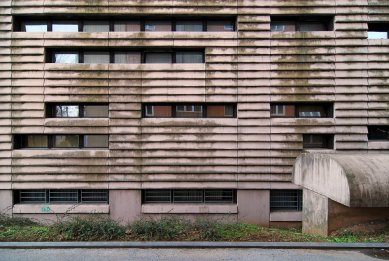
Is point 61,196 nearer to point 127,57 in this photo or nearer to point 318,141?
point 127,57

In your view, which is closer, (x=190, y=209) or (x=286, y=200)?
(x=190, y=209)

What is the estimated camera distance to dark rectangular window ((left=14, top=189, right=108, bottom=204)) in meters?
12.1

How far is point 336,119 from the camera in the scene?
1180 centimetres

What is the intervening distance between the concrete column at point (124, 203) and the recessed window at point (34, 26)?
24.0 feet

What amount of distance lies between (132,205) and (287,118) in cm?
720

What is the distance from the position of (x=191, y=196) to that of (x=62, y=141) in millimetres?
5805

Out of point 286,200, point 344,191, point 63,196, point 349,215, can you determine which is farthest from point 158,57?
point 349,215

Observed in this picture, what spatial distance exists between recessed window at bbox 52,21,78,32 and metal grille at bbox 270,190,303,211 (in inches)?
423

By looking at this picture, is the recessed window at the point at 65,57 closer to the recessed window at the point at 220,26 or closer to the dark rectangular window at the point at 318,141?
the recessed window at the point at 220,26

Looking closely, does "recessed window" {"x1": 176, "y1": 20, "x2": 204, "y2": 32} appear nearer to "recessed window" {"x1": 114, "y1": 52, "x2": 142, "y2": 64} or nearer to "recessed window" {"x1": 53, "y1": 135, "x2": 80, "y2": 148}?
"recessed window" {"x1": 114, "y1": 52, "x2": 142, "y2": 64}

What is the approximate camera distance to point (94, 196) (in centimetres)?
1216

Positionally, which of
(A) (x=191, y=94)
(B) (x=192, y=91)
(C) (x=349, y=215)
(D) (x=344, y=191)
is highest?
(B) (x=192, y=91)

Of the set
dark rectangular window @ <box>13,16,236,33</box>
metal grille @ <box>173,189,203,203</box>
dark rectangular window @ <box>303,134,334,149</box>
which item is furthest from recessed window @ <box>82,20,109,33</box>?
dark rectangular window @ <box>303,134,334,149</box>

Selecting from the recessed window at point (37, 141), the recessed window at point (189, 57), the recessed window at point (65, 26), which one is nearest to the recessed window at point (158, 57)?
the recessed window at point (189, 57)
